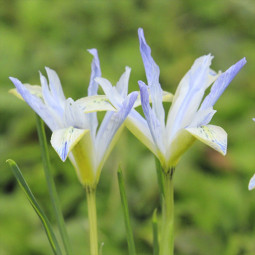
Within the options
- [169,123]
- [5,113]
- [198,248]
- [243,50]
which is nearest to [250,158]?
[198,248]

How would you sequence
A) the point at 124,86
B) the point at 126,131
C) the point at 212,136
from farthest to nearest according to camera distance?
the point at 126,131 < the point at 124,86 < the point at 212,136

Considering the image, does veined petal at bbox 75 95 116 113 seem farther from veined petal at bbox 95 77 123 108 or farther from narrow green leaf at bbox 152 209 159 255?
narrow green leaf at bbox 152 209 159 255

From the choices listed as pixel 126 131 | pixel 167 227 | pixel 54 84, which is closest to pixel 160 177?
pixel 167 227

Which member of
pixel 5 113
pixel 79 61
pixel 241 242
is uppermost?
pixel 79 61

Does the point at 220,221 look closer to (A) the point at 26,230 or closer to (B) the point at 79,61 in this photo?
(A) the point at 26,230

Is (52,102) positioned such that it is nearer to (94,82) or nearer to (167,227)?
(94,82)

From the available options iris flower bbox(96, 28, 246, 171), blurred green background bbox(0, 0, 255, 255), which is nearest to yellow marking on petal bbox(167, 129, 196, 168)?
iris flower bbox(96, 28, 246, 171)
